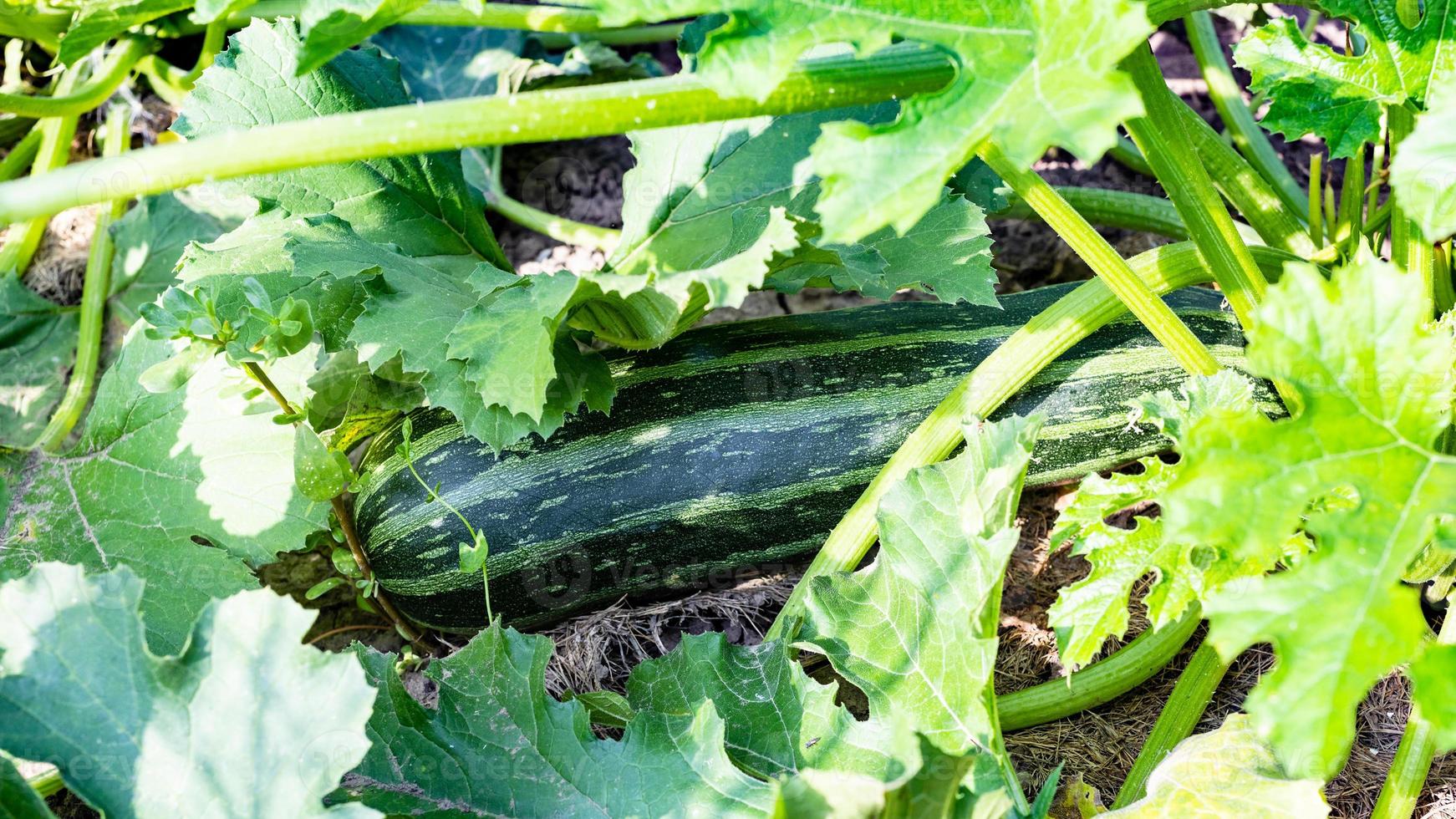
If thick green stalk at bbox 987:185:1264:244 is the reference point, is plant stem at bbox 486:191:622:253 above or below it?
below

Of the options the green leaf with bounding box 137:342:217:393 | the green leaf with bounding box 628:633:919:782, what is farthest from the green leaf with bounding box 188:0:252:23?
the green leaf with bounding box 628:633:919:782

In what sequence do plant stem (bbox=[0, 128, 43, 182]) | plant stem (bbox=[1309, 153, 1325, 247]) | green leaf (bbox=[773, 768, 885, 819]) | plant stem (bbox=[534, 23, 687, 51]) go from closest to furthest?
green leaf (bbox=[773, 768, 885, 819])
plant stem (bbox=[1309, 153, 1325, 247])
plant stem (bbox=[0, 128, 43, 182])
plant stem (bbox=[534, 23, 687, 51])

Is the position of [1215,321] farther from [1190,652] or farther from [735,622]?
[735,622]

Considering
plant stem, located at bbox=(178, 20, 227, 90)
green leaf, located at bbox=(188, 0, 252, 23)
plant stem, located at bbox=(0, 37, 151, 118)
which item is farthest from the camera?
plant stem, located at bbox=(178, 20, 227, 90)

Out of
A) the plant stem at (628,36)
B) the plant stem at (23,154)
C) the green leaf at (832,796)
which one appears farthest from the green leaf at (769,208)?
A: the plant stem at (23,154)

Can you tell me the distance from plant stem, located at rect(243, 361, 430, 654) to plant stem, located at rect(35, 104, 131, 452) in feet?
2.00

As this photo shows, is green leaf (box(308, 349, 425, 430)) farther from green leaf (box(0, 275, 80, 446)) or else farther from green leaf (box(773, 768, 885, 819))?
green leaf (box(773, 768, 885, 819))

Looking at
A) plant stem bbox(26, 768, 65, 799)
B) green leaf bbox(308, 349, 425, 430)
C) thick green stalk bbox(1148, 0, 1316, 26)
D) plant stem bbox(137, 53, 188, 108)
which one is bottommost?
plant stem bbox(26, 768, 65, 799)

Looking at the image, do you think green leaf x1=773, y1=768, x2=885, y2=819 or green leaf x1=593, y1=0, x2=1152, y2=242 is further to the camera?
green leaf x1=773, y1=768, x2=885, y2=819

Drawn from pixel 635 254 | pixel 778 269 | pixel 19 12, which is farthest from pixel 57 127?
pixel 778 269

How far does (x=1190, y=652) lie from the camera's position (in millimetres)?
2111

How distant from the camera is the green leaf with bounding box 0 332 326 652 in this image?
1.90 meters

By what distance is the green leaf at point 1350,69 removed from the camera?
1.59 meters

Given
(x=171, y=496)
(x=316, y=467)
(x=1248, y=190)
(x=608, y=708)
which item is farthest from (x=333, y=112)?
(x=1248, y=190)
